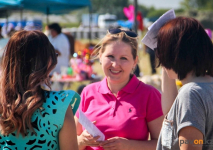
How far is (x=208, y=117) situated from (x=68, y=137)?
0.66 meters

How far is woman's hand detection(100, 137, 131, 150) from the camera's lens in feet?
6.40

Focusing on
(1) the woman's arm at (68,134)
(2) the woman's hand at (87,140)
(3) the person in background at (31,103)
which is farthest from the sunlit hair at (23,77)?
(2) the woman's hand at (87,140)

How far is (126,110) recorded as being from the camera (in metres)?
2.04

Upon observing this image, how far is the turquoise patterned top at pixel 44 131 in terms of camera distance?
1.54 metres

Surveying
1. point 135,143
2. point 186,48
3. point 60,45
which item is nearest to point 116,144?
point 135,143

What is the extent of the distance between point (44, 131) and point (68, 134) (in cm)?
12

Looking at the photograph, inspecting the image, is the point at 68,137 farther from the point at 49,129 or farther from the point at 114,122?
the point at 114,122

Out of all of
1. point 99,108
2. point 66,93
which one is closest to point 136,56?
point 99,108

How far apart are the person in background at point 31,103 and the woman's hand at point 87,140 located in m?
0.33

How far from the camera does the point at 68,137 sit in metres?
1.58

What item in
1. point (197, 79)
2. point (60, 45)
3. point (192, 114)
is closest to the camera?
point (192, 114)

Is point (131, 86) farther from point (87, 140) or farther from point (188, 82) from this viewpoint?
point (188, 82)

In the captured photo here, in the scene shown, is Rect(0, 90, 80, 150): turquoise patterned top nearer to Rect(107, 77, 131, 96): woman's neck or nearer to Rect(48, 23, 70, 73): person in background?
Rect(107, 77, 131, 96): woman's neck

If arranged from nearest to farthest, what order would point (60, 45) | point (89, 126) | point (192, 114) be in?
1. point (192, 114)
2. point (89, 126)
3. point (60, 45)
